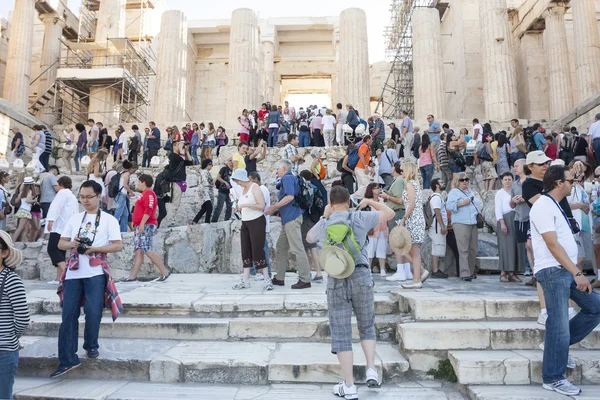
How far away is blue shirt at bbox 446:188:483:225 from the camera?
232 inches

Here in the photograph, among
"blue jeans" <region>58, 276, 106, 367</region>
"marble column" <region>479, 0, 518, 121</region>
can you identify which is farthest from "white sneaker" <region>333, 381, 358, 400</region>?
"marble column" <region>479, 0, 518, 121</region>

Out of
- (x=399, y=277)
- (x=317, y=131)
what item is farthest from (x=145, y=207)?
(x=317, y=131)

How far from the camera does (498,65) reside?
1800 cm

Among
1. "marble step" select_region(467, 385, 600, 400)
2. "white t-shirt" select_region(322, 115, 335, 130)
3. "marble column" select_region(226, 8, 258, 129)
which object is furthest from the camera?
"marble column" select_region(226, 8, 258, 129)

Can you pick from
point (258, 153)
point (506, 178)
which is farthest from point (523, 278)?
point (258, 153)

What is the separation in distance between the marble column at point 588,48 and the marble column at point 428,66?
521cm

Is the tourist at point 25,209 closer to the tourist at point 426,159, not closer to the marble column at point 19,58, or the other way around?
the tourist at point 426,159

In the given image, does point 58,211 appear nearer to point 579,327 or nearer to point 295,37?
point 579,327

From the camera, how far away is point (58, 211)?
18.2 feet

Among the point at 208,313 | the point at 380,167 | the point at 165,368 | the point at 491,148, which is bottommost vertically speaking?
the point at 165,368

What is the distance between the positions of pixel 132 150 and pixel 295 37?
55.2 ft

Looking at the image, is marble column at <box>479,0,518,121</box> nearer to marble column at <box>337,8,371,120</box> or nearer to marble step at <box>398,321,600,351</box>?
marble column at <box>337,8,371,120</box>

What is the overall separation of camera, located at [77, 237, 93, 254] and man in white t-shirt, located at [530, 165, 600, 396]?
3.44 meters

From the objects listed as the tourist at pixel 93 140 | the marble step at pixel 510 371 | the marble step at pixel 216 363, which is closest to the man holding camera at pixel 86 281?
the marble step at pixel 216 363
